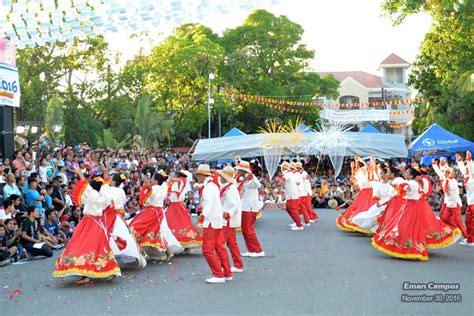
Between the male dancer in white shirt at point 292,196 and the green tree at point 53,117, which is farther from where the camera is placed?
the green tree at point 53,117

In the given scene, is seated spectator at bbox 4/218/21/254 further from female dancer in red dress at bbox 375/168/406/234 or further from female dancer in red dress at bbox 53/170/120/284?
female dancer in red dress at bbox 375/168/406/234

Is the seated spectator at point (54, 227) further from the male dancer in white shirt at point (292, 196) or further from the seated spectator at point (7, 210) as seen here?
the male dancer in white shirt at point (292, 196)

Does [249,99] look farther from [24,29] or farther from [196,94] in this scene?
[24,29]

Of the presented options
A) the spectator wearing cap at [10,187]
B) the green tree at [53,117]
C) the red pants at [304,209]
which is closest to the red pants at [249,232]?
the spectator wearing cap at [10,187]

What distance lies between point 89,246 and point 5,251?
299 cm

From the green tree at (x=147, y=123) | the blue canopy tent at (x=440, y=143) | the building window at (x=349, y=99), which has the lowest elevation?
the blue canopy tent at (x=440, y=143)

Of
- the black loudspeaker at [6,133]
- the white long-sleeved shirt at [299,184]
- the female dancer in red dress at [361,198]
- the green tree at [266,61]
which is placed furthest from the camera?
the green tree at [266,61]

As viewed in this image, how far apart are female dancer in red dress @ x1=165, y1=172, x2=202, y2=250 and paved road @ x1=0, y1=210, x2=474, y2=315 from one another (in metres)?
0.28

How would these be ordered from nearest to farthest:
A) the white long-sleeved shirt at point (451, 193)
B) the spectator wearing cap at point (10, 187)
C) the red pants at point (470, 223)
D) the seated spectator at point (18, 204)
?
the seated spectator at point (18, 204), the spectator wearing cap at point (10, 187), the red pants at point (470, 223), the white long-sleeved shirt at point (451, 193)

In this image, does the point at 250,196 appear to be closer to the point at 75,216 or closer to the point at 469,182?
the point at 469,182

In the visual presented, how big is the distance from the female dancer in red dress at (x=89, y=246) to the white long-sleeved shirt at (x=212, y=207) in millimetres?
1293

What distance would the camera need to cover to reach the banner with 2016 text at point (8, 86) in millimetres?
16013

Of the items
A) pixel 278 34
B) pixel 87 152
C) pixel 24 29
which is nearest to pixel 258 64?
pixel 278 34

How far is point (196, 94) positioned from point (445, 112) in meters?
15.6
